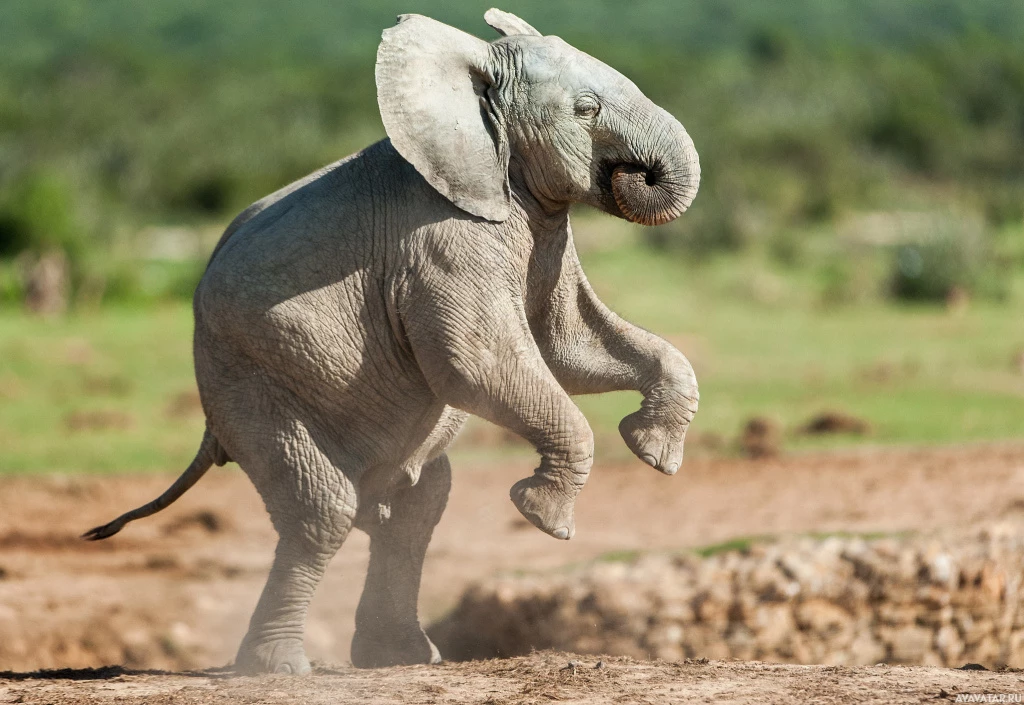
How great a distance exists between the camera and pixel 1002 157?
32.9m

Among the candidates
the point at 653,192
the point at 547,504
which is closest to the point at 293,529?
the point at 547,504

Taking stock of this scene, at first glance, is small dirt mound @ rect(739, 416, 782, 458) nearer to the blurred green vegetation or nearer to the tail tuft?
Result: the blurred green vegetation

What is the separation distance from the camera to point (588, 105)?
16.0ft

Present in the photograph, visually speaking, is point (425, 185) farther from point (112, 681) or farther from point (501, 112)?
point (112, 681)

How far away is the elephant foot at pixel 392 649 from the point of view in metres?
6.10

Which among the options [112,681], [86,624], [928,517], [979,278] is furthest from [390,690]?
[979,278]

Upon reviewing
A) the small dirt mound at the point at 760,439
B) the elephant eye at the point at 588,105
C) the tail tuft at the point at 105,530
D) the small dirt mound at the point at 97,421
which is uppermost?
the small dirt mound at the point at 760,439

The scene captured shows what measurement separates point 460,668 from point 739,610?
203cm


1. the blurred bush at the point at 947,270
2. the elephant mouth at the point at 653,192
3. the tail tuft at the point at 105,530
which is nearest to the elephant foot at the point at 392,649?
the tail tuft at the point at 105,530

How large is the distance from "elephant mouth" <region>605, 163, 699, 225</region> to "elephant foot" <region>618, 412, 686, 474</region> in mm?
774

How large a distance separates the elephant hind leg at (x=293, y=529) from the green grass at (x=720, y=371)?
4.60 meters

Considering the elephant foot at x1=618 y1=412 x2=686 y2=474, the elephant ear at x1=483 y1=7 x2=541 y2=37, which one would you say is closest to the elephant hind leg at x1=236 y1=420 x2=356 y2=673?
the elephant foot at x1=618 y1=412 x2=686 y2=474

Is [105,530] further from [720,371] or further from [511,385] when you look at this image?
[720,371]

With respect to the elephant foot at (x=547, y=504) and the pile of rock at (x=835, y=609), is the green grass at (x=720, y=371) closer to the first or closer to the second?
the pile of rock at (x=835, y=609)
